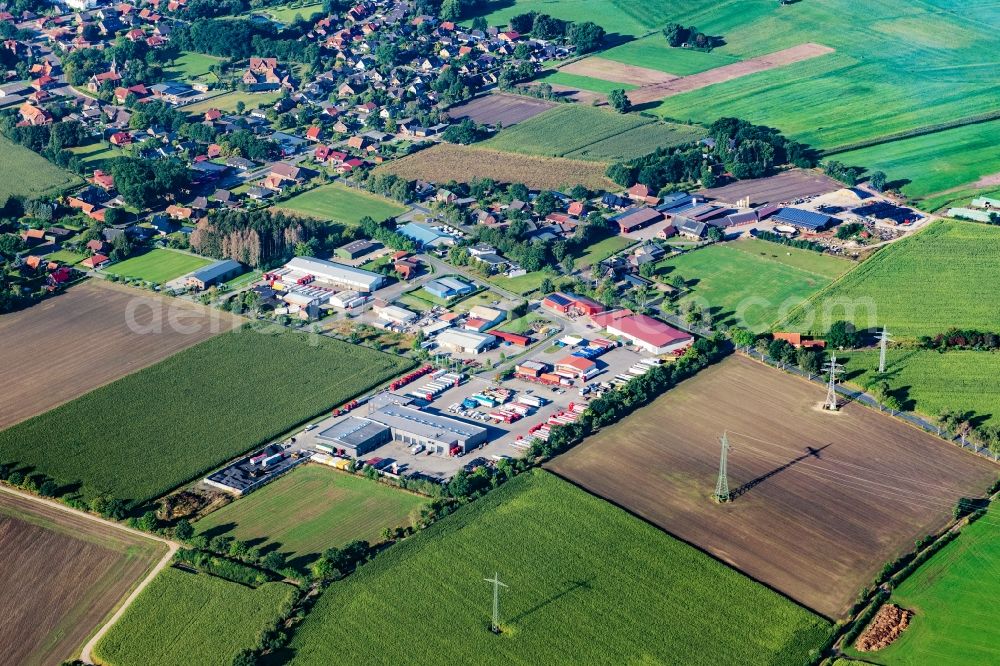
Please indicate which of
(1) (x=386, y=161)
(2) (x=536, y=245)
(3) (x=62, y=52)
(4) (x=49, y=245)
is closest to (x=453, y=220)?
(2) (x=536, y=245)

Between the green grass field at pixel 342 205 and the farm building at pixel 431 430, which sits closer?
the farm building at pixel 431 430

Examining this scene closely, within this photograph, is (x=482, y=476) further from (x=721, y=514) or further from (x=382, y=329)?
(x=382, y=329)

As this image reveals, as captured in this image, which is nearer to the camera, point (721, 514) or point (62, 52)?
point (721, 514)

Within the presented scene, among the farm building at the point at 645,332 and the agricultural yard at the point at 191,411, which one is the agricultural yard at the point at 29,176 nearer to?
the agricultural yard at the point at 191,411

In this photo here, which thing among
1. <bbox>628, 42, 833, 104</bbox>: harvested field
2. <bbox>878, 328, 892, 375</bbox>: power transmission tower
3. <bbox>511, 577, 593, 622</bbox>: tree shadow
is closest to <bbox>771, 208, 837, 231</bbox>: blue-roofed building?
<bbox>878, 328, 892, 375</bbox>: power transmission tower

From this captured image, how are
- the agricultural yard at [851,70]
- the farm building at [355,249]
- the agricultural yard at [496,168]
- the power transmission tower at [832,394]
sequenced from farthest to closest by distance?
1. the agricultural yard at [851,70]
2. the agricultural yard at [496,168]
3. the farm building at [355,249]
4. the power transmission tower at [832,394]

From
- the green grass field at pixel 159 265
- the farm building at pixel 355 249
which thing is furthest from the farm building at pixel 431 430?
the green grass field at pixel 159 265

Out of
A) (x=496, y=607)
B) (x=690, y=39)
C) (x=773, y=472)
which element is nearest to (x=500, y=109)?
(x=690, y=39)

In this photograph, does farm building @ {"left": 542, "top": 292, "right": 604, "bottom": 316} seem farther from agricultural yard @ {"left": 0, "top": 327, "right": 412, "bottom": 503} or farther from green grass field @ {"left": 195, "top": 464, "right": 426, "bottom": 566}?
green grass field @ {"left": 195, "top": 464, "right": 426, "bottom": 566}
